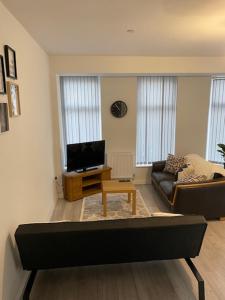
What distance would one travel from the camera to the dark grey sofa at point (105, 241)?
2.01 meters

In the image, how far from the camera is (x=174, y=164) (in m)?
4.89

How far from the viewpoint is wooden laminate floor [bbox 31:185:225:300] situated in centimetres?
227

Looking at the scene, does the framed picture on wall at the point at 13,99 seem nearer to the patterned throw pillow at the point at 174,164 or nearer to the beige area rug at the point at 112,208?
the beige area rug at the point at 112,208

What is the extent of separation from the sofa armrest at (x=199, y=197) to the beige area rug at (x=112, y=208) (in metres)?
0.73

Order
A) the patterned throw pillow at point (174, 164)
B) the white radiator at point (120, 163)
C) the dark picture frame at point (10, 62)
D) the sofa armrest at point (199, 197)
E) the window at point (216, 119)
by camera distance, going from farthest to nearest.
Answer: the window at point (216, 119)
the white radiator at point (120, 163)
the patterned throw pillow at point (174, 164)
the sofa armrest at point (199, 197)
the dark picture frame at point (10, 62)

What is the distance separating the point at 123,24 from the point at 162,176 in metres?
3.03

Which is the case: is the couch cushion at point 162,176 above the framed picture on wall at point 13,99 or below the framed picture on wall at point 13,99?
below

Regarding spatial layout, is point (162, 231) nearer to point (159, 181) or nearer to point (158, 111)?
point (159, 181)

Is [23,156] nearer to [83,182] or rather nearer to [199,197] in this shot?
[83,182]

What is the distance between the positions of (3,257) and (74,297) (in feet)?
2.73

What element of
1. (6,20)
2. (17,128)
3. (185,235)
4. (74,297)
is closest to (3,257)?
(74,297)

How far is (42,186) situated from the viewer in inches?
135

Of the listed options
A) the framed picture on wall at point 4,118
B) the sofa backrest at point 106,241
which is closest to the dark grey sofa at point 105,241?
the sofa backrest at point 106,241

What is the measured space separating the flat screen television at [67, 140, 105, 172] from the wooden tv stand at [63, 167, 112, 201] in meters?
0.14
